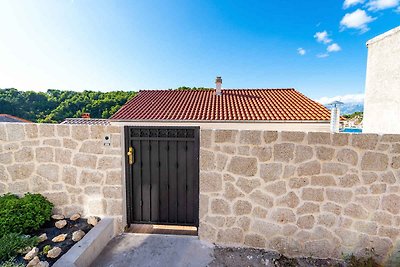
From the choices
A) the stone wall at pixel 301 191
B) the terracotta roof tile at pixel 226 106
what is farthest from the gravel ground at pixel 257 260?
the terracotta roof tile at pixel 226 106

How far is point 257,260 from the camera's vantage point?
2.82 meters

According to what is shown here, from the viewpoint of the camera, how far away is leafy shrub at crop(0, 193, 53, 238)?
9.23 ft

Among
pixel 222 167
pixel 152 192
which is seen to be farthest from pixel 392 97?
pixel 152 192

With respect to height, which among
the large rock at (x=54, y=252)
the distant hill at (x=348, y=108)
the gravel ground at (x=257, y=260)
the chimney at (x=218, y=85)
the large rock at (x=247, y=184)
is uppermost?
the chimney at (x=218, y=85)

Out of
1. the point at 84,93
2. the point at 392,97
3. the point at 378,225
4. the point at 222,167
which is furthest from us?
the point at 84,93

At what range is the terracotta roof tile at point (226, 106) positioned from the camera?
10156 millimetres

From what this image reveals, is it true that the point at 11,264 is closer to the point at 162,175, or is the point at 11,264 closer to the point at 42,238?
the point at 42,238

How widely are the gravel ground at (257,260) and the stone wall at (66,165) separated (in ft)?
5.73

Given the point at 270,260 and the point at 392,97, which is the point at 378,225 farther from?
the point at 392,97

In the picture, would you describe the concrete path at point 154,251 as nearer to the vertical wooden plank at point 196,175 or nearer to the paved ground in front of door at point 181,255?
the paved ground in front of door at point 181,255

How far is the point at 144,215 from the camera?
11.2 feet

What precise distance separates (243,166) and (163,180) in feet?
4.42

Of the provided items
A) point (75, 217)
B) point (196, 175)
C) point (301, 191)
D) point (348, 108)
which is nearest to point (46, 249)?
point (75, 217)

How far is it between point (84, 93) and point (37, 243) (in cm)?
4328
